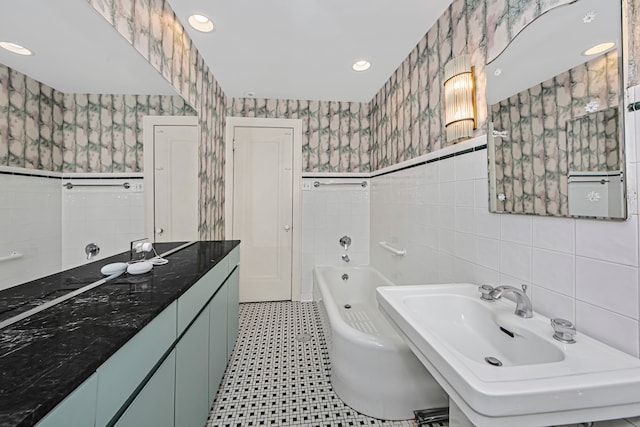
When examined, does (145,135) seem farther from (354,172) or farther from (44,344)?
(354,172)

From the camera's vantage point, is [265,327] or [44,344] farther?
[265,327]

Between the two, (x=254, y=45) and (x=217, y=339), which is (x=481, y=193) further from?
(x=254, y=45)

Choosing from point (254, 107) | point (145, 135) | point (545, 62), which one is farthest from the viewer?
point (254, 107)

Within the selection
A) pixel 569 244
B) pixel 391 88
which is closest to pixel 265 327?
pixel 569 244

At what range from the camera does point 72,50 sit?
92cm

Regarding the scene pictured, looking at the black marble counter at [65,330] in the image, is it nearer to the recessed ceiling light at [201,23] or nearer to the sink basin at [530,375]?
the sink basin at [530,375]

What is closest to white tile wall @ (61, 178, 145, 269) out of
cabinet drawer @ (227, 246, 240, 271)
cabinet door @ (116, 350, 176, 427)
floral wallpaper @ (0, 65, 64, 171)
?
floral wallpaper @ (0, 65, 64, 171)

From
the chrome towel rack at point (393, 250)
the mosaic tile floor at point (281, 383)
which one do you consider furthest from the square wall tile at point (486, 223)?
the mosaic tile floor at point (281, 383)

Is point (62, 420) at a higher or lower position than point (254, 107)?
lower

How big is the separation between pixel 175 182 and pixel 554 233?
1.84 metres

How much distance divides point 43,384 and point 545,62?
1773 millimetres

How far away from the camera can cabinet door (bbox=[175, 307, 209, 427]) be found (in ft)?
3.39

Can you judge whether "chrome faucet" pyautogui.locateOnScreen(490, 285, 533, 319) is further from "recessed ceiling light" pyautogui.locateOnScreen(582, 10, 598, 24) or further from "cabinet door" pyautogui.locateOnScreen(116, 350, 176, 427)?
"cabinet door" pyautogui.locateOnScreen(116, 350, 176, 427)

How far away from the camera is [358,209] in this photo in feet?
10.5
